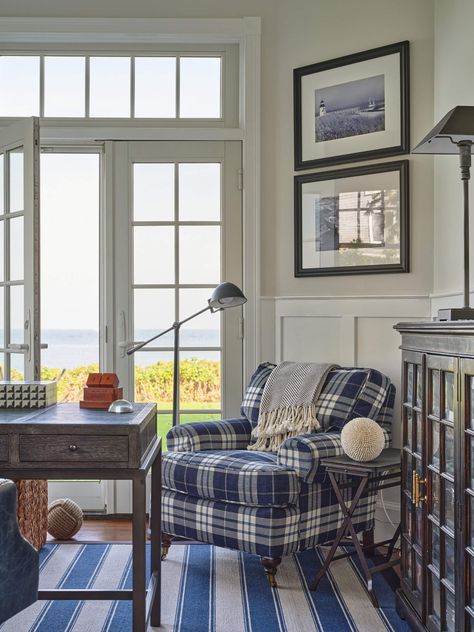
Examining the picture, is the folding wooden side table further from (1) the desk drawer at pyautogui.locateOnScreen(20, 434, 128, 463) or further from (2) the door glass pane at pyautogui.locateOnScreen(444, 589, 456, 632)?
(1) the desk drawer at pyautogui.locateOnScreen(20, 434, 128, 463)

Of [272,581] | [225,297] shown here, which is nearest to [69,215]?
[225,297]

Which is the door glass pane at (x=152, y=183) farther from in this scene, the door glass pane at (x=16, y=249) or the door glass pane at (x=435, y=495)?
the door glass pane at (x=435, y=495)

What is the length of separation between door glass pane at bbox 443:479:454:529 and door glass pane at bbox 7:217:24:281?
8.53 feet

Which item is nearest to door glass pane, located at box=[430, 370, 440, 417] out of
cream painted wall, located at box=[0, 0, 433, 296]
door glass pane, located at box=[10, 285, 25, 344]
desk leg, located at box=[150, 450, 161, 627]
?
desk leg, located at box=[150, 450, 161, 627]

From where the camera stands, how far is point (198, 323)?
4258mm

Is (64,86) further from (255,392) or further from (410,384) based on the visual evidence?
(410,384)

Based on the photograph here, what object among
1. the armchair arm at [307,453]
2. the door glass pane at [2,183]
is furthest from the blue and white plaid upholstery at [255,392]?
the door glass pane at [2,183]

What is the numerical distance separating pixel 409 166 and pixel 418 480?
1961 millimetres

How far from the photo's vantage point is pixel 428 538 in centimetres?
229

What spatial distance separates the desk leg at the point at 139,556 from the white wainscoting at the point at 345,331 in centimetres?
200

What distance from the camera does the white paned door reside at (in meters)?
3.75

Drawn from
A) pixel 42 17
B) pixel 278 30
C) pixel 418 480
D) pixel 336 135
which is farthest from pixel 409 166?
pixel 42 17

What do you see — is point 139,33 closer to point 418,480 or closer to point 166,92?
point 166,92

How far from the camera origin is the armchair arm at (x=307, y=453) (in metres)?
3.06
